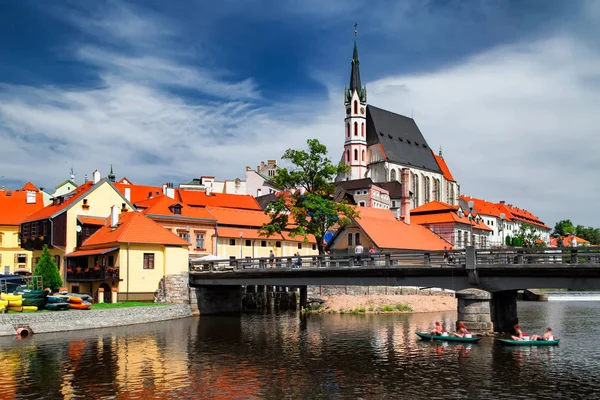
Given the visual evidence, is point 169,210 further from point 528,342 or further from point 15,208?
point 528,342

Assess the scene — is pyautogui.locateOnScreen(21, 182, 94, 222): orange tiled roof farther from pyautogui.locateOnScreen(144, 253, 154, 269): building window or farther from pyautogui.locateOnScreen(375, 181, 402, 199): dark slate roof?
pyautogui.locateOnScreen(375, 181, 402, 199): dark slate roof

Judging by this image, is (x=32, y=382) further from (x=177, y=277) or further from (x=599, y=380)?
(x=177, y=277)

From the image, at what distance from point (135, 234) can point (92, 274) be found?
224 inches

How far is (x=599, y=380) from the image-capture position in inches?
1088

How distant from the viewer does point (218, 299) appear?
205 ft

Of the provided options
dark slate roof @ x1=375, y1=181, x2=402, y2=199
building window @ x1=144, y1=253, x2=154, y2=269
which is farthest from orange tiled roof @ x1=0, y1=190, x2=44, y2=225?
dark slate roof @ x1=375, y1=181, x2=402, y2=199

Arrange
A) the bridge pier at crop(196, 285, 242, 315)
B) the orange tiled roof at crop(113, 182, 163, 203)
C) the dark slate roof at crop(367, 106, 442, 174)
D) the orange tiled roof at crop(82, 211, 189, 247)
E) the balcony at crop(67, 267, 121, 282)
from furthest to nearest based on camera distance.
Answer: the dark slate roof at crop(367, 106, 442, 174)
the orange tiled roof at crop(113, 182, 163, 203)
the bridge pier at crop(196, 285, 242, 315)
the orange tiled roof at crop(82, 211, 189, 247)
the balcony at crop(67, 267, 121, 282)

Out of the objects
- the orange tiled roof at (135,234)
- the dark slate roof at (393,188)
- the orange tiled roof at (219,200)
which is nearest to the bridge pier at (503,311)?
the orange tiled roof at (135,234)

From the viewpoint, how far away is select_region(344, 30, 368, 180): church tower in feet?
573

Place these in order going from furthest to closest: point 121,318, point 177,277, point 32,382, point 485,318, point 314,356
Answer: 1. point 177,277
2. point 121,318
3. point 485,318
4. point 314,356
5. point 32,382

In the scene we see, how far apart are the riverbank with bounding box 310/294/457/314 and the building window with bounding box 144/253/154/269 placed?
57.2 feet

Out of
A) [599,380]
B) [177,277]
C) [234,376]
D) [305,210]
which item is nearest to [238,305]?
[177,277]

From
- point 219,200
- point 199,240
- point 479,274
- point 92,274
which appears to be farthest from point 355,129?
point 479,274

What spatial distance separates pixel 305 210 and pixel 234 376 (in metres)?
39.1
